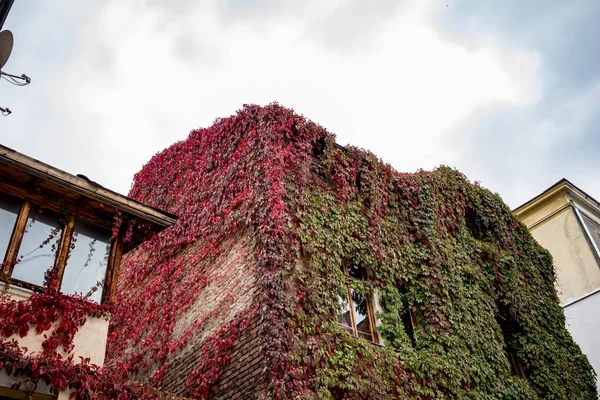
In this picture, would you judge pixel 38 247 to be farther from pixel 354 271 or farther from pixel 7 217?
pixel 354 271

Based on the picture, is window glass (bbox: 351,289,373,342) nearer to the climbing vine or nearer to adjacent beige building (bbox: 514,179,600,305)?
the climbing vine

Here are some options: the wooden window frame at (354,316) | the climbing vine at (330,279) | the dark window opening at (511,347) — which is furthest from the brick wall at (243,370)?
the dark window opening at (511,347)

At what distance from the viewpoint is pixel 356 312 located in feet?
31.2

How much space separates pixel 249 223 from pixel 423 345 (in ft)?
13.4

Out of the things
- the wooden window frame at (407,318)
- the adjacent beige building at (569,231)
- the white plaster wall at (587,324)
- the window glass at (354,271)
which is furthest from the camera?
the adjacent beige building at (569,231)

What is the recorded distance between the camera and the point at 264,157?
10117mm

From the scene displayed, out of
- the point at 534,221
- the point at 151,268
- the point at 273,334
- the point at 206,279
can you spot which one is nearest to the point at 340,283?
the point at 273,334

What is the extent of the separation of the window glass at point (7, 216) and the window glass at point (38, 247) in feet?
0.62

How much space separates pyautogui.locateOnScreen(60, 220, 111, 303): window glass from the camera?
7.48 m

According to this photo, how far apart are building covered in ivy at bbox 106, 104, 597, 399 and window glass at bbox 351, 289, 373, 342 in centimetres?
3

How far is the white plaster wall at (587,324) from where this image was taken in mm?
14516

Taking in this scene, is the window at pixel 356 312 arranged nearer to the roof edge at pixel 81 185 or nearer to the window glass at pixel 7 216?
the roof edge at pixel 81 185

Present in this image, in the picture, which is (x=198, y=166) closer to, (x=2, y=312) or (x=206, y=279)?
(x=206, y=279)

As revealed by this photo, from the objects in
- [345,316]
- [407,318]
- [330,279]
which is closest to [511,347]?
[407,318]
